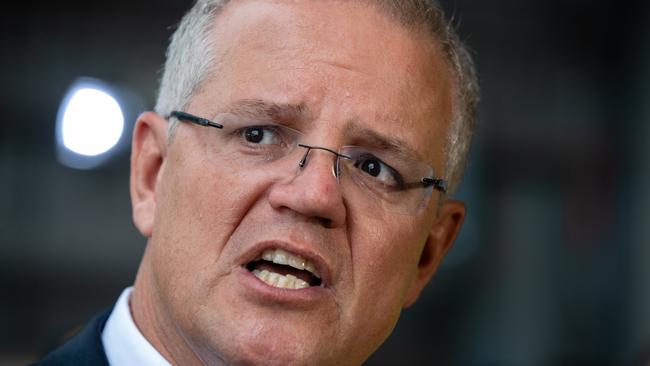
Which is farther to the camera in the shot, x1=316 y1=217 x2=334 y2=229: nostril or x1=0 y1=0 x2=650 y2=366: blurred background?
x1=0 y1=0 x2=650 y2=366: blurred background

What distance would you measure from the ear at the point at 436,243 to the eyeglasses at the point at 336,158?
0.28 meters

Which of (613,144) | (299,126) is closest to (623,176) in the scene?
(613,144)

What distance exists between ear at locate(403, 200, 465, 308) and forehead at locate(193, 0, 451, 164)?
0.93 feet

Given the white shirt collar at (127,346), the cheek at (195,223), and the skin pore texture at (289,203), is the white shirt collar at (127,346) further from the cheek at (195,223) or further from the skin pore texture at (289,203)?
the cheek at (195,223)

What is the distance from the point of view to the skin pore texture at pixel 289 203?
201cm

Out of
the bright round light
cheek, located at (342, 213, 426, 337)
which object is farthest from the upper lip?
Answer: the bright round light

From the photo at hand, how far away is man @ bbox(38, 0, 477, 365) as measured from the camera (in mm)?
2021

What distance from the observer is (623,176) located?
5.95 meters

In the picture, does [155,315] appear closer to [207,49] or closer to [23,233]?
[207,49]

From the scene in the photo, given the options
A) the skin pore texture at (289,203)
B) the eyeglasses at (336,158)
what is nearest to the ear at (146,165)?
the skin pore texture at (289,203)

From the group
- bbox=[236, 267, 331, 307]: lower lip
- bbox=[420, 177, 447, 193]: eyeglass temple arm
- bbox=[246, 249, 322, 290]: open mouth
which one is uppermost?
bbox=[420, 177, 447, 193]: eyeglass temple arm

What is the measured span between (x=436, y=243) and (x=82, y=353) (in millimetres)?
1041

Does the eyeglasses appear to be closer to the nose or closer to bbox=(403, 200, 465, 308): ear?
the nose

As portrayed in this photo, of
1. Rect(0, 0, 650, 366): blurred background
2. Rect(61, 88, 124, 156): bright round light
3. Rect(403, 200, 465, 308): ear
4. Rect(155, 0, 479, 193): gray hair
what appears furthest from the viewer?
Rect(0, 0, 650, 366): blurred background
